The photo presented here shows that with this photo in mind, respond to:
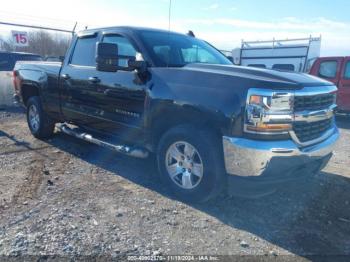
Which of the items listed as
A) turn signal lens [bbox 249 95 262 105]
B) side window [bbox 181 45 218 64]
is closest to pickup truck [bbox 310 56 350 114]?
side window [bbox 181 45 218 64]

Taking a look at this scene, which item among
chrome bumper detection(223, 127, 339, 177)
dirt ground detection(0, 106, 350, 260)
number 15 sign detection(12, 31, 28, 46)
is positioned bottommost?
dirt ground detection(0, 106, 350, 260)

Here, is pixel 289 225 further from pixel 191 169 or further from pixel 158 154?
pixel 158 154

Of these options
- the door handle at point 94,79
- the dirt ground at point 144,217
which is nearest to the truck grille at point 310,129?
the dirt ground at point 144,217

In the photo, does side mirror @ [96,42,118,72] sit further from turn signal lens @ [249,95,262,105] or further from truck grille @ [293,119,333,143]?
truck grille @ [293,119,333,143]

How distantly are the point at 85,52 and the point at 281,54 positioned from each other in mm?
10570

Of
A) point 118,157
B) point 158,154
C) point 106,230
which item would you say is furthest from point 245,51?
point 106,230

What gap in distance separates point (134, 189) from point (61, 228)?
3.85 ft

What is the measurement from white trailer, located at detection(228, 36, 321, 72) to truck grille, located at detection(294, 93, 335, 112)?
9176mm

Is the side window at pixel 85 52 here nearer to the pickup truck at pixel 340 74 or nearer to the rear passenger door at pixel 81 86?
the rear passenger door at pixel 81 86

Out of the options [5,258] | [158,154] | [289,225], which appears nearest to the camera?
[5,258]

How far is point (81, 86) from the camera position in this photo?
16.7ft

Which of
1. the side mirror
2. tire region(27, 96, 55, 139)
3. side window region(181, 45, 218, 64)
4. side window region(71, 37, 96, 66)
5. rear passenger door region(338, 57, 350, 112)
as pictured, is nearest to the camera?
the side mirror

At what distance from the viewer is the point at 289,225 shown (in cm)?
351

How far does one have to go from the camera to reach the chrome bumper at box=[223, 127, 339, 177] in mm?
3191
